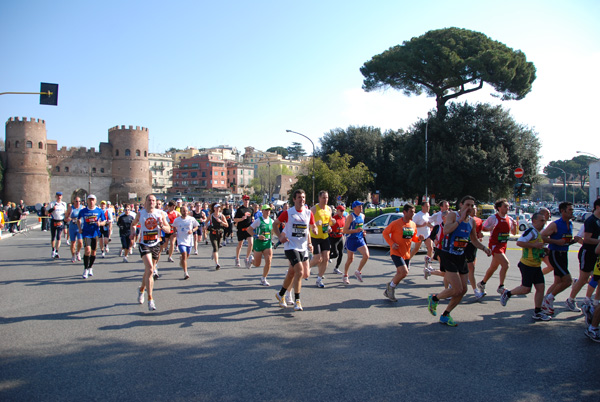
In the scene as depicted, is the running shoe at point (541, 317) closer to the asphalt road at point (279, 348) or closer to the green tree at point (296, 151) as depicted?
the asphalt road at point (279, 348)

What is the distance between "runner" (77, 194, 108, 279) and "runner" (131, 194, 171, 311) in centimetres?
309

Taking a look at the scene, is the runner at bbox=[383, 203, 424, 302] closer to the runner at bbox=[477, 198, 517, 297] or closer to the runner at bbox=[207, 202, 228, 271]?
the runner at bbox=[477, 198, 517, 297]

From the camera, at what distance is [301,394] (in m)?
3.78

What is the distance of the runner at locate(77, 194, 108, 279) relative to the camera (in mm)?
9727

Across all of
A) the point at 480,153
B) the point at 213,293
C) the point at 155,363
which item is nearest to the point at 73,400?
the point at 155,363

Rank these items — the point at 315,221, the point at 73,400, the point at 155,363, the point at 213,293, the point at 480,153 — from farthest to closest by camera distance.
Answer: the point at 480,153 < the point at 315,221 < the point at 213,293 < the point at 155,363 < the point at 73,400

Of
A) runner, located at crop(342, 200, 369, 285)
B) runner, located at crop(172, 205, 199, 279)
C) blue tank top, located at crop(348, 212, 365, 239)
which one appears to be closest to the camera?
runner, located at crop(342, 200, 369, 285)

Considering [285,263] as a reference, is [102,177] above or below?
above

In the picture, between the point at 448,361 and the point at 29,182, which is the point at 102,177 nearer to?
the point at 29,182

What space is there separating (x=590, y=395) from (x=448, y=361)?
1.25 metres

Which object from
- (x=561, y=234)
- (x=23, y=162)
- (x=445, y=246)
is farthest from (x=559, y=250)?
(x=23, y=162)

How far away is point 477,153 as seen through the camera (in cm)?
3328

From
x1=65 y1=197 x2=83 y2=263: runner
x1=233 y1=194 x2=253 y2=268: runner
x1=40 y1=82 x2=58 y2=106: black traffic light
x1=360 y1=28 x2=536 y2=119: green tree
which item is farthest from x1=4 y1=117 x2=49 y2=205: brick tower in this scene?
x1=233 y1=194 x2=253 y2=268: runner

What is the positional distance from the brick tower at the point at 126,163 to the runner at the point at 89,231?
7360 centimetres
